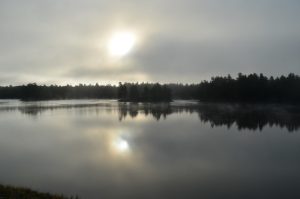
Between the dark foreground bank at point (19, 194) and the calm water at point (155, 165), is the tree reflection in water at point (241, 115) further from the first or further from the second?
the dark foreground bank at point (19, 194)

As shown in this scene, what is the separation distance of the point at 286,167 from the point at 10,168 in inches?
893

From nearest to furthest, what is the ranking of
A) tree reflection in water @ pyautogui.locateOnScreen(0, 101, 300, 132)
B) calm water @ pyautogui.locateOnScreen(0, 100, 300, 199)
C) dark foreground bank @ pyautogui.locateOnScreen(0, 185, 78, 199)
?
1. dark foreground bank @ pyautogui.locateOnScreen(0, 185, 78, 199)
2. calm water @ pyautogui.locateOnScreen(0, 100, 300, 199)
3. tree reflection in water @ pyautogui.locateOnScreen(0, 101, 300, 132)

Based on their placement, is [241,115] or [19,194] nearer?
[19,194]

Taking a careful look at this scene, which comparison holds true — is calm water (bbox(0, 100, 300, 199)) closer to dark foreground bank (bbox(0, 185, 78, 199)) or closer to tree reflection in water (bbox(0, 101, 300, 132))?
dark foreground bank (bbox(0, 185, 78, 199))

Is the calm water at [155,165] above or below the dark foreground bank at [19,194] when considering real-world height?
below

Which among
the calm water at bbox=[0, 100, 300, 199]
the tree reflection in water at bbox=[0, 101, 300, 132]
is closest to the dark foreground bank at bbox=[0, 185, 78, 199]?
the calm water at bbox=[0, 100, 300, 199]

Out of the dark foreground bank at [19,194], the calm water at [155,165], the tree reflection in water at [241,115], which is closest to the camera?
the dark foreground bank at [19,194]

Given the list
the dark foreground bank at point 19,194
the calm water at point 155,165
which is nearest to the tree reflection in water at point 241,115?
the calm water at point 155,165

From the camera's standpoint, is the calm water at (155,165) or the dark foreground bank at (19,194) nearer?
the dark foreground bank at (19,194)

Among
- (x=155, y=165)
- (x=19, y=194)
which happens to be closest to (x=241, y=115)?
(x=155, y=165)

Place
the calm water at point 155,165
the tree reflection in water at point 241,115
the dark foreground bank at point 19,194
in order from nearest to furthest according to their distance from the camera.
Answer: the dark foreground bank at point 19,194 < the calm water at point 155,165 < the tree reflection in water at point 241,115

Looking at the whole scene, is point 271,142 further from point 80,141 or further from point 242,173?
point 80,141

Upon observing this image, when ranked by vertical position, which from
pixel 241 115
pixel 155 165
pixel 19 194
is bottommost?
pixel 155 165

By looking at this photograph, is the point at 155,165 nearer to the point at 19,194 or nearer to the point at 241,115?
the point at 19,194
